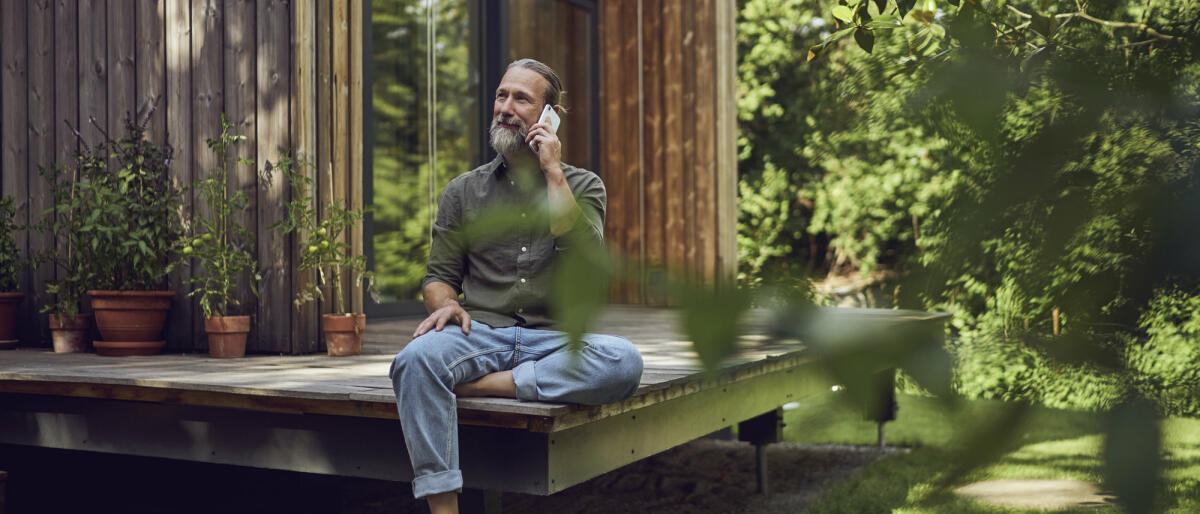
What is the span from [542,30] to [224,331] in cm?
352

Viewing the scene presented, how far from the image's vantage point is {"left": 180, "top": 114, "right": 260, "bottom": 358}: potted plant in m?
3.05

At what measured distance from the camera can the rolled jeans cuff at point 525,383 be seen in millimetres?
1969

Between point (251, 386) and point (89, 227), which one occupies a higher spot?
point (89, 227)

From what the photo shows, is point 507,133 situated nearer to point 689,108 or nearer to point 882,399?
point 882,399

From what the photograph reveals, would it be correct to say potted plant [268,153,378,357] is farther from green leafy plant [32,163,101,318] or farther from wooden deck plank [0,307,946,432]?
green leafy plant [32,163,101,318]

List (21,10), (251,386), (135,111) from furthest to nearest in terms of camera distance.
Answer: (21,10), (135,111), (251,386)

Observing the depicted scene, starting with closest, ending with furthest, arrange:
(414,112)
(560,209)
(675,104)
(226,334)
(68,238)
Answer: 1. (560,209)
2. (226,334)
3. (68,238)
4. (414,112)
5. (675,104)

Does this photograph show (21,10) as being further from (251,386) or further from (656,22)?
(656,22)

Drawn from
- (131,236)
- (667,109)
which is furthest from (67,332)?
(667,109)

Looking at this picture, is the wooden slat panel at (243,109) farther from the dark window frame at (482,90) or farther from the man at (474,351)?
the man at (474,351)

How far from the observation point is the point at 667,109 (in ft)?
20.3

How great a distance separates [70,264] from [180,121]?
597 mm

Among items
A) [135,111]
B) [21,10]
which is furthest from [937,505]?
[21,10]

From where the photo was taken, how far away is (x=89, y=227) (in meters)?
3.12
